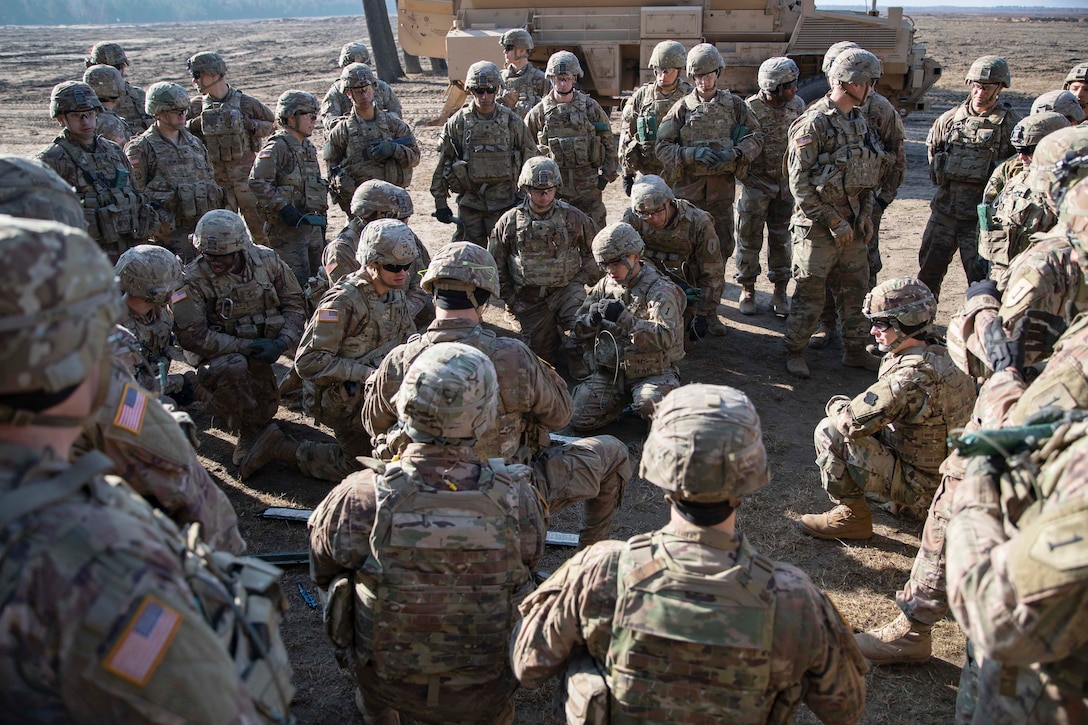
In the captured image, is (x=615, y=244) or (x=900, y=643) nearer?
(x=900, y=643)

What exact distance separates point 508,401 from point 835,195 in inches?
165

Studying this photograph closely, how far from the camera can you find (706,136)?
8.53 metres

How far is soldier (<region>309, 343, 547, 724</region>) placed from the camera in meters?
3.05

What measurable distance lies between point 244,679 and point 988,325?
3.25m

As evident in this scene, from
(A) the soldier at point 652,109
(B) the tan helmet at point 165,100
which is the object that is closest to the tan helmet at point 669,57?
(A) the soldier at point 652,109

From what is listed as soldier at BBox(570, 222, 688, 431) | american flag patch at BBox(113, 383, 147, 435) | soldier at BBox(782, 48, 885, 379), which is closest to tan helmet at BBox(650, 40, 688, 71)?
soldier at BBox(782, 48, 885, 379)

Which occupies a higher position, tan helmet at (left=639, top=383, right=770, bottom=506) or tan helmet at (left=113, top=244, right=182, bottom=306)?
tan helmet at (left=639, top=383, right=770, bottom=506)

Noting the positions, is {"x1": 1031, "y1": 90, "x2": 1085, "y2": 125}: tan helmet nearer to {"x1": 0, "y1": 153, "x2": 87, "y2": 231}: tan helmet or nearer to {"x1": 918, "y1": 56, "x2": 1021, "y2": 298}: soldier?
{"x1": 918, "y1": 56, "x2": 1021, "y2": 298}: soldier

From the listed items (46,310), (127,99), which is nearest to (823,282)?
(46,310)

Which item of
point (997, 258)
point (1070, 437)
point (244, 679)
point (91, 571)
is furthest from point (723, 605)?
point (997, 258)

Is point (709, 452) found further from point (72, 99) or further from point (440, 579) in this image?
point (72, 99)

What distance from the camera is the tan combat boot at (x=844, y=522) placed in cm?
525

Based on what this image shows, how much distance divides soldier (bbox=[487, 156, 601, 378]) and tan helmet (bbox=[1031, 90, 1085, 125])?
366 cm

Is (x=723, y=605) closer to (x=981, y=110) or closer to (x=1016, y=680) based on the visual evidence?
(x=1016, y=680)
